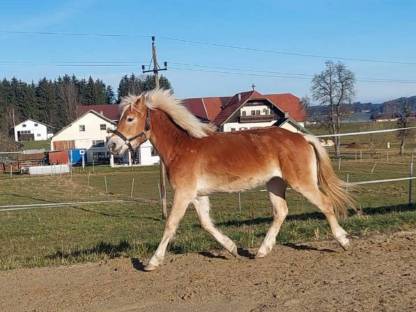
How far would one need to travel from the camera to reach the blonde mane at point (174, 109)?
23.2 ft

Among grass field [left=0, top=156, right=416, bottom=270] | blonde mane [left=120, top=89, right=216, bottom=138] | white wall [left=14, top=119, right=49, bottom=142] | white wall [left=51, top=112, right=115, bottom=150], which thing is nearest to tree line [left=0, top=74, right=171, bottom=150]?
white wall [left=14, top=119, right=49, bottom=142]

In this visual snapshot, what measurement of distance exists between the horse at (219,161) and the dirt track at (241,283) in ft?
1.12

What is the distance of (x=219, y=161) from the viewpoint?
21.9 ft

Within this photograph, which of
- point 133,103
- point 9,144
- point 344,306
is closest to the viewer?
point 344,306

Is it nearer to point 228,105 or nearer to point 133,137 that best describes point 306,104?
point 228,105

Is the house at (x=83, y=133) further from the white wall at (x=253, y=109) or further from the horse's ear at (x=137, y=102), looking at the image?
the horse's ear at (x=137, y=102)

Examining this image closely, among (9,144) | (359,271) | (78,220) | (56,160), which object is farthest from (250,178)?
(9,144)

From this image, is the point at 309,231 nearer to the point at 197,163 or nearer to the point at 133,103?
the point at 197,163

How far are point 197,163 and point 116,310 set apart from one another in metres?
2.10

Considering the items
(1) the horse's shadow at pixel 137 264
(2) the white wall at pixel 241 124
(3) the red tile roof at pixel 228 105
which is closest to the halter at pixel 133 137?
(1) the horse's shadow at pixel 137 264

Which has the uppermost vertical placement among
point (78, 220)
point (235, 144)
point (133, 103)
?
point (133, 103)

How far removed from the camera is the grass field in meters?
8.48

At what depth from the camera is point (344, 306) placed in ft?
15.5

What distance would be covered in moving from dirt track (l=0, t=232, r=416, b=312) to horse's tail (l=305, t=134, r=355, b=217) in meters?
0.53
